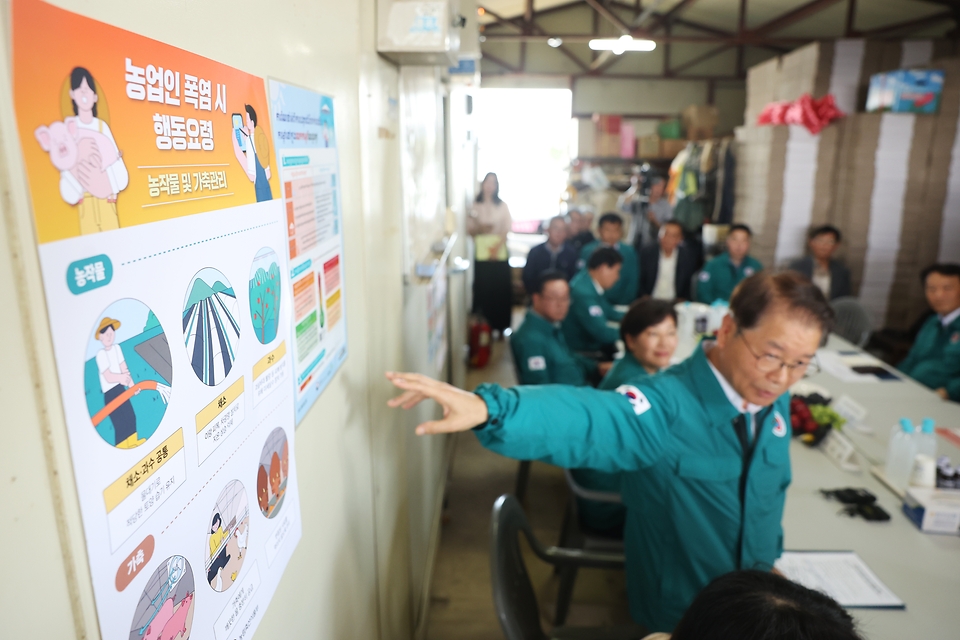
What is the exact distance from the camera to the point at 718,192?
24.2ft

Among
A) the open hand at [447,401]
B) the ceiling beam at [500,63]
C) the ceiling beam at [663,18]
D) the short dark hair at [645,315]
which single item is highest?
the ceiling beam at [663,18]

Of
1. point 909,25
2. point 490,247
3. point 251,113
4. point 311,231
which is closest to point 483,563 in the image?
point 311,231

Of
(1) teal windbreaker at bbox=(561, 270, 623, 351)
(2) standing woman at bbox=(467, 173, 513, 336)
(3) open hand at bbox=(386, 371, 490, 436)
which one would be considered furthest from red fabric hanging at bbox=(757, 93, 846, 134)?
(3) open hand at bbox=(386, 371, 490, 436)

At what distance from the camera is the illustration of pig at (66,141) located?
434mm

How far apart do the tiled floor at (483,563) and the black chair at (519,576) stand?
0.83 meters

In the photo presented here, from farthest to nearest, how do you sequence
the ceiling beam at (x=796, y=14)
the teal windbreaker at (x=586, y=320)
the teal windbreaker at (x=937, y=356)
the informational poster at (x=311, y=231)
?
the ceiling beam at (x=796, y=14) → the teal windbreaker at (x=586, y=320) → the teal windbreaker at (x=937, y=356) → the informational poster at (x=311, y=231)

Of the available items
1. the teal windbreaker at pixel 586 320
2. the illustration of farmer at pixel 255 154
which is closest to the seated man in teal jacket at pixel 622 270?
the teal windbreaker at pixel 586 320

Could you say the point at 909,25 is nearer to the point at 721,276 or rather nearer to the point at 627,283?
the point at 721,276

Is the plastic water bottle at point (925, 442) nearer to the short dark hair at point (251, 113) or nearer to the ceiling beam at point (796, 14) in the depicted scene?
the short dark hair at point (251, 113)

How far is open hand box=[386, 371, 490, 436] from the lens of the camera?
4.21 feet

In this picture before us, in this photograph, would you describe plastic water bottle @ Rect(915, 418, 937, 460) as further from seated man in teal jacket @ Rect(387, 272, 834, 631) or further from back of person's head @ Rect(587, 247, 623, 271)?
back of person's head @ Rect(587, 247, 623, 271)

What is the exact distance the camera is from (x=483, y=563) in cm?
316

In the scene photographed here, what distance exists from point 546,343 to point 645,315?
70 cm

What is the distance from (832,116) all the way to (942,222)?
1414 mm
